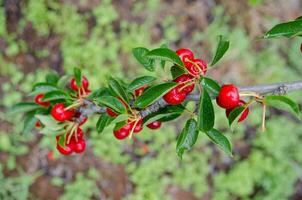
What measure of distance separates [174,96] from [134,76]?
2.18m

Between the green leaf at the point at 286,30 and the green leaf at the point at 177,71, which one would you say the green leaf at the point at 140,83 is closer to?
the green leaf at the point at 177,71

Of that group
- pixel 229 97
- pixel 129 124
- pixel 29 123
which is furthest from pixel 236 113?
pixel 29 123

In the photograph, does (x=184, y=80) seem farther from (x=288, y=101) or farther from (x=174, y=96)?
(x=288, y=101)

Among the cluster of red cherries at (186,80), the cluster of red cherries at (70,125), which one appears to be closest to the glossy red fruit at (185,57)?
the cluster of red cherries at (186,80)

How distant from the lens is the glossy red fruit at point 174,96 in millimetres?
1280

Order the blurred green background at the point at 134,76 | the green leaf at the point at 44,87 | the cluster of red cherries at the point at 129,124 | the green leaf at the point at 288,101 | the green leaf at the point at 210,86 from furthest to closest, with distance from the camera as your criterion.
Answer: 1. the blurred green background at the point at 134,76
2. the green leaf at the point at 44,87
3. the cluster of red cherries at the point at 129,124
4. the green leaf at the point at 210,86
5. the green leaf at the point at 288,101

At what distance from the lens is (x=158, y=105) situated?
139cm

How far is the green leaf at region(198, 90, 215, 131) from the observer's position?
4.14ft

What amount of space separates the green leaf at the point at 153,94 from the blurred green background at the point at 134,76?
1992 mm

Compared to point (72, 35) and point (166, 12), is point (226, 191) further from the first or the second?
point (72, 35)

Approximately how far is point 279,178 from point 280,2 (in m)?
1.71

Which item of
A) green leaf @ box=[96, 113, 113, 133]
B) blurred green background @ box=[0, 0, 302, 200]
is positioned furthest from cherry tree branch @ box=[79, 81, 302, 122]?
blurred green background @ box=[0, 0, 302, 200]

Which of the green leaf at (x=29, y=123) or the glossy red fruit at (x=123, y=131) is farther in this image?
the green leaf at (x=29, y=123)

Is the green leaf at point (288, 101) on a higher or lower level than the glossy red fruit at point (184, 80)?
lower
